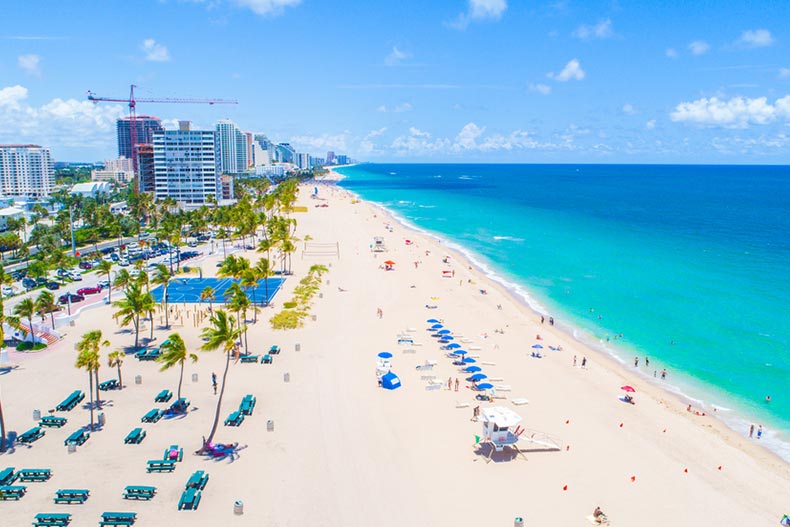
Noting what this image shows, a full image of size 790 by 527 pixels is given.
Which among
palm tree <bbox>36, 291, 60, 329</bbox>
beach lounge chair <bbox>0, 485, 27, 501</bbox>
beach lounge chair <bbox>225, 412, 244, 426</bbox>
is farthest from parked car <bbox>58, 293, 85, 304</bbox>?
beach lounge chair <bbox>0, 485, 27, 501</bbox>

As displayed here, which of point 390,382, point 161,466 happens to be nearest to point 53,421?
point 161,466

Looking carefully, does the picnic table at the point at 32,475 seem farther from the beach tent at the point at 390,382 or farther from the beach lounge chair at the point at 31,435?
the beach tent at the point at 390,382

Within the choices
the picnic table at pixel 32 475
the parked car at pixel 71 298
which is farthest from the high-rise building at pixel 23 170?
the picnic table at pixel 32 475

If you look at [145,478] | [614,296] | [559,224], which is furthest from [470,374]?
[559,224]

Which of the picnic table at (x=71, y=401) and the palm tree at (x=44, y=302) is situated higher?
the palm tree at (x=44, y=302)

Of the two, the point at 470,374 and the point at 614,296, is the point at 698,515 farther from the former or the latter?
the point at 614,296

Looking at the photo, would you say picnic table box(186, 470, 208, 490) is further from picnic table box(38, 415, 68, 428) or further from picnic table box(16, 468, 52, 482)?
picnic table box(38, 415, 68, 428)

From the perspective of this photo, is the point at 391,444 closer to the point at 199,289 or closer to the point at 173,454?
the point at 173,454
